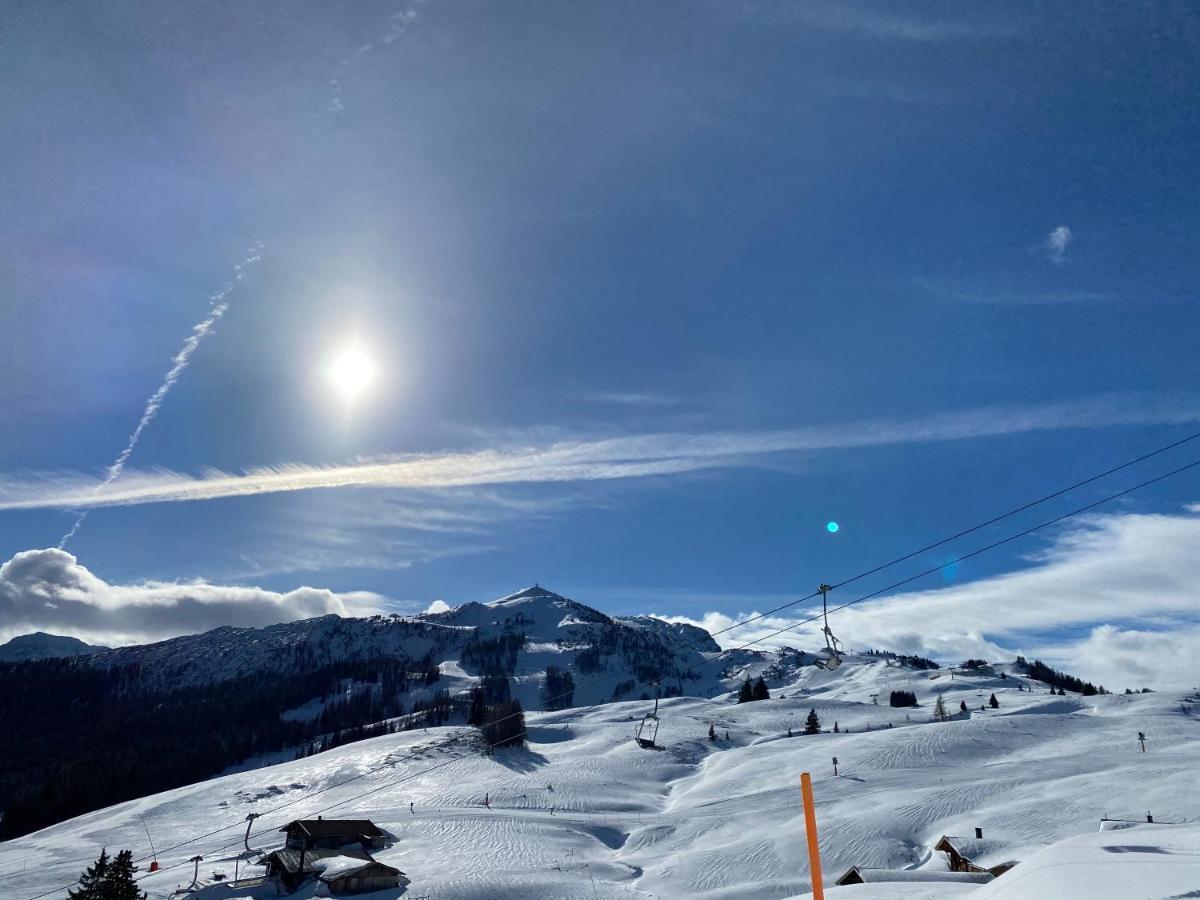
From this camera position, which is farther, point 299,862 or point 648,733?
point 648,733

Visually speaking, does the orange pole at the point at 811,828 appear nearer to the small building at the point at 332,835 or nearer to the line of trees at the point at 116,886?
the line of trees at the point at 116,886

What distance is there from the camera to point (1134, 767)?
5678 cm

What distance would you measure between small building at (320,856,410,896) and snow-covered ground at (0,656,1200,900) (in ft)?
4.32

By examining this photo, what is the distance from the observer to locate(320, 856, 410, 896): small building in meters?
46.3

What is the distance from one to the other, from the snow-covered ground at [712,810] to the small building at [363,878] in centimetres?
132

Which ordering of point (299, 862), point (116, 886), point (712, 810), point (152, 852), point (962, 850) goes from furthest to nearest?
1. point (152, 852)
2. point (712, 810)
3. point (299, 862)
4. point (962, 850)
5. point (116, 886)

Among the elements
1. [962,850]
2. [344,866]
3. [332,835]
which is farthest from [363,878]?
[962,850]

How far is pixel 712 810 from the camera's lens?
6291 centimetres

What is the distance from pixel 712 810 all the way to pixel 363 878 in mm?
30719

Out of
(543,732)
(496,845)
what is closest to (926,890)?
(496,845)

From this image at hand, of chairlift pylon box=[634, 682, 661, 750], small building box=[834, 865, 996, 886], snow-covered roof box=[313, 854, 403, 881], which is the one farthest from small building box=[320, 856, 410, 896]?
chairlift pylon box=[634, 682, 661, 750]

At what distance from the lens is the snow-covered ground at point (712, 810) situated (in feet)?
136

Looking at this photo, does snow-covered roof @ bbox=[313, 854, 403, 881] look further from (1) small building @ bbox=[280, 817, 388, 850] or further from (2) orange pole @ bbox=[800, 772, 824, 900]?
(2) orange pole @ bbox=[800, 772, 824, 900]

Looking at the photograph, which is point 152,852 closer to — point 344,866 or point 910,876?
point 344,866
